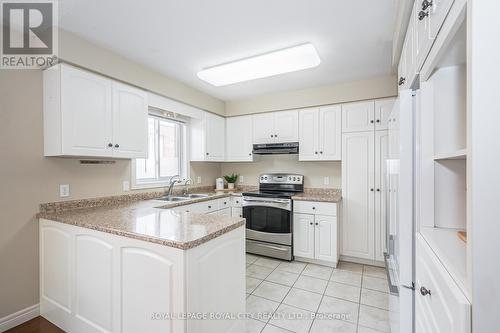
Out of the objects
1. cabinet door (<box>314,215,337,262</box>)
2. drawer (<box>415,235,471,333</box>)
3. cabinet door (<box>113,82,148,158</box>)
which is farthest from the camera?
cabinet door (<box>314,215,337,262</box>)

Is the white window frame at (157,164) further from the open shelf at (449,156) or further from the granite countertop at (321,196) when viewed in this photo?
the open shelf at (449,156)

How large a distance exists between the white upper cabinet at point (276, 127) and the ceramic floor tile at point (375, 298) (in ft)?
6.84

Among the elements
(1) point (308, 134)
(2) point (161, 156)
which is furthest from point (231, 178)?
(1) point (308, 134)

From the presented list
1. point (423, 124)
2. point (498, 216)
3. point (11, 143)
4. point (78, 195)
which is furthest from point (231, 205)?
point (498, 216)

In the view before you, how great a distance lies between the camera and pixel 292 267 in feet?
9.98

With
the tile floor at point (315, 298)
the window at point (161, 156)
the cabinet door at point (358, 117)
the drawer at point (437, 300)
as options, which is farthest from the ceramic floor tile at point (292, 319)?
the cabinet door at point (358, 117)

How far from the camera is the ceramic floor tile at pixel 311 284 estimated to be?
2488 millimetres

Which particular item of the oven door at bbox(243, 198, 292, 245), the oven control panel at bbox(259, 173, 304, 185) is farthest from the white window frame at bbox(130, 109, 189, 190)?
the oven control panel at bbox(259, 173, 304, 185)

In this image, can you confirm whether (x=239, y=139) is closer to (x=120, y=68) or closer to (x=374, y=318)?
(x=120, y=68)

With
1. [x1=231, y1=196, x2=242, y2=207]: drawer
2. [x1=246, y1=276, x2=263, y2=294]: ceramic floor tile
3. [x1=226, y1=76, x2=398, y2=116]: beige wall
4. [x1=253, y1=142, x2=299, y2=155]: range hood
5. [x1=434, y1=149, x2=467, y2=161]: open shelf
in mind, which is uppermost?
[x1=226, y1=76, x2=398, y2=116]: beige wall

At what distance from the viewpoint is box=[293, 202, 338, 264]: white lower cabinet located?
9.86 feet

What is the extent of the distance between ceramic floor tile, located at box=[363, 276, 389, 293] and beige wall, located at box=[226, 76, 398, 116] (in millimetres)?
2217

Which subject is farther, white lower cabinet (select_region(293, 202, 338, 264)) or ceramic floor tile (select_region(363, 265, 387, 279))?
white lower cabinet (select_region(293, 202, 338, 264))

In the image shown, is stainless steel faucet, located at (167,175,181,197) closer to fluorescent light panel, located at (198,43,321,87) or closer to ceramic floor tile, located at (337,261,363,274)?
fluorescent light panel, located at (198,43,321,87)
